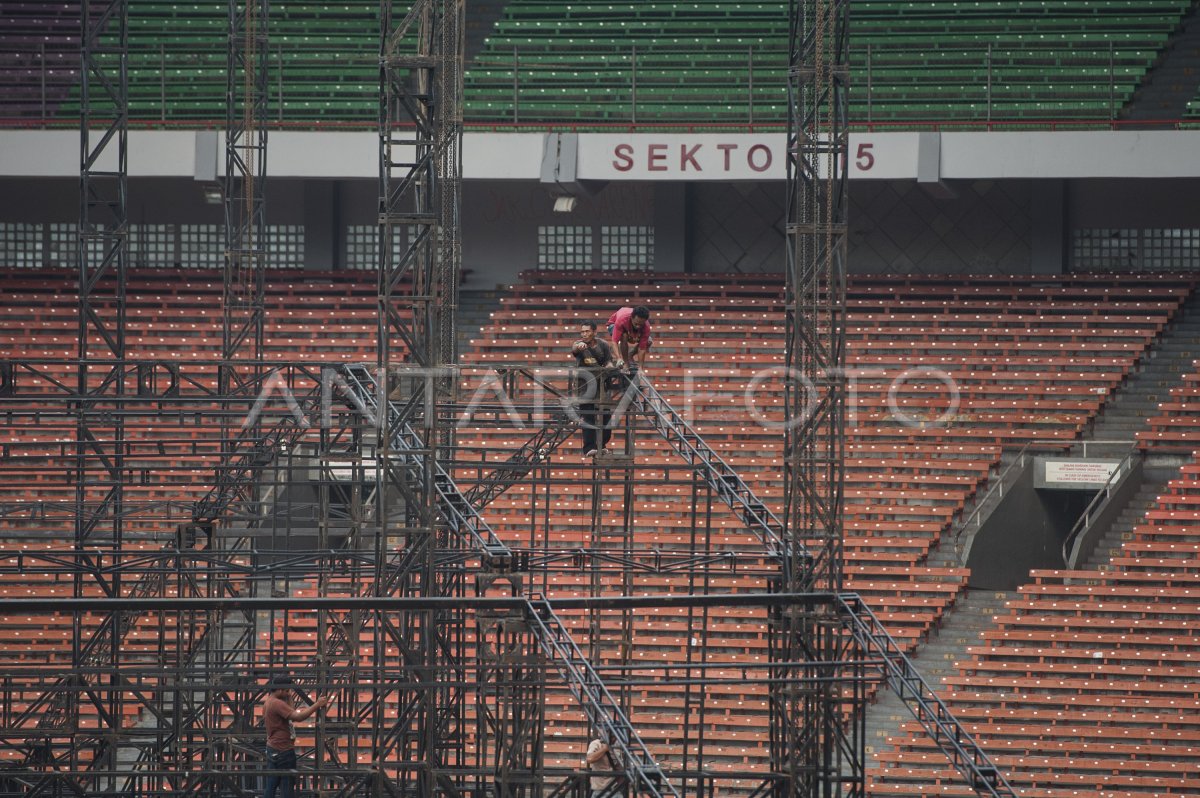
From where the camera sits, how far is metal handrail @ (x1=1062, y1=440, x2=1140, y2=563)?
24.0 meters

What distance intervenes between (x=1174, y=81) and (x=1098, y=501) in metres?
8.95

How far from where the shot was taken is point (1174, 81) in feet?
96.2

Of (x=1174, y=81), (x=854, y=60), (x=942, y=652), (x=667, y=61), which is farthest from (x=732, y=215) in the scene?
(x=942, y=652)

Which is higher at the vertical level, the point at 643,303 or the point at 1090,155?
the point at 1090,155

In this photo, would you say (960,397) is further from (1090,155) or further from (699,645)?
(699,645)

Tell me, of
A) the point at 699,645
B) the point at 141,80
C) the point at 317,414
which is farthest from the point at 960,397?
the point at 141,80

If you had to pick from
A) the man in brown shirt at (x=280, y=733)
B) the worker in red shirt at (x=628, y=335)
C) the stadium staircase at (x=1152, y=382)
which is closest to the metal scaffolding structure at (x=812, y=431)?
the worker in red shirt at (x=628, y=335)

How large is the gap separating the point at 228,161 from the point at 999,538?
42.4 ft

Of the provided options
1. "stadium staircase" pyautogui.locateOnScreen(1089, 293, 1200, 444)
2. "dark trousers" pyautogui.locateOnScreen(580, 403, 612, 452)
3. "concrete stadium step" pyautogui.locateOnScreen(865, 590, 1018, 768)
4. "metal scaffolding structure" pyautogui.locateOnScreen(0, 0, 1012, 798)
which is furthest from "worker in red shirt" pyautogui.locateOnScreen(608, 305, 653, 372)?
"stadium staircase" pyautogui.locateOnScreen(1089, 293, 1200, 444)

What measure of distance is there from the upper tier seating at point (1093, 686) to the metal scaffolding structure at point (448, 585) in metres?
1.70

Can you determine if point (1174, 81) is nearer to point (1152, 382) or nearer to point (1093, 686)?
point (1152, 382)

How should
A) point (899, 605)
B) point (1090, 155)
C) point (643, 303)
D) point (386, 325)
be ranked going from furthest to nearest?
point (643, 303), point (1090, 155), point (899, 605), point (386, 325)

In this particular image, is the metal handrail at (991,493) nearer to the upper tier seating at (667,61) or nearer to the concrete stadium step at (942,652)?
the concrete stadium step at (942,652)

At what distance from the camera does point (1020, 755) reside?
2091 centimetres
